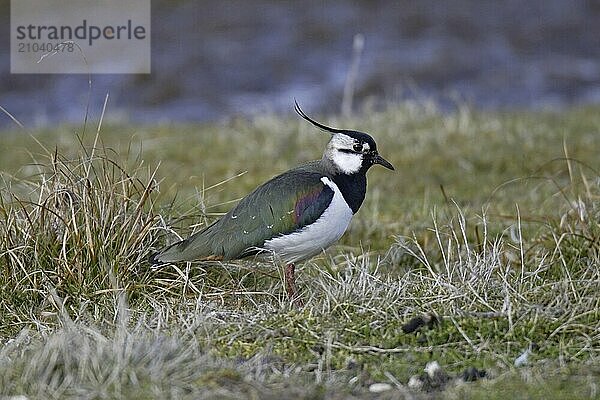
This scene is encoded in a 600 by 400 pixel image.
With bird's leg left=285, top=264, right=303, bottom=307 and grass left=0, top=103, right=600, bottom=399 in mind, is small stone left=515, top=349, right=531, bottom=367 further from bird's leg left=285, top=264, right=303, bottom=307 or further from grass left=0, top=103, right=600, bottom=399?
bird's leg left=285, top=264, right=303, bottom=307

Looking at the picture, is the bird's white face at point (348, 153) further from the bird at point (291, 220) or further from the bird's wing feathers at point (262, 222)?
the bird's wing feathers at point (262, 222)

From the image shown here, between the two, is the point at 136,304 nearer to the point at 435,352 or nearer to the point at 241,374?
the point at 241,374

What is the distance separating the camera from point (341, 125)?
944 cm

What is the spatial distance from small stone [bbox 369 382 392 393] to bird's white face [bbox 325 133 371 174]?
4.60 feet

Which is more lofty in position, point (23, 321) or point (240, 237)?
point (240, 237)

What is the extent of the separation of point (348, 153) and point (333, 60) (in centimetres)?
1089

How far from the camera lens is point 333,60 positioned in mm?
15516

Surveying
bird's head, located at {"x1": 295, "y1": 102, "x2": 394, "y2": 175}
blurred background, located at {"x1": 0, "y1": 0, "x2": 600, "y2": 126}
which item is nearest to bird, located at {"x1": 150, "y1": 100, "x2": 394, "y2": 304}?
bird's head, located at {"x1": 295, "y1": 102, "x2": 394, "y2": 175}

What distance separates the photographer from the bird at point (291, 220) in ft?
15.0

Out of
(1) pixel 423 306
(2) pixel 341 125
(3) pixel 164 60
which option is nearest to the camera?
(1) pixel 423 306

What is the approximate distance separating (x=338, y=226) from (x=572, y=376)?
53.2 inches

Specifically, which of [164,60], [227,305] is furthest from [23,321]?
[164,60]

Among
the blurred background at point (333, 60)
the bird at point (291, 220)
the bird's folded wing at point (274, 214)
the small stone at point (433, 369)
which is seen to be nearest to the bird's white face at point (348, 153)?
the bird at point (291, 220)

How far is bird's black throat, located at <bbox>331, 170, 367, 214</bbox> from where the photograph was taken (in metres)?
4.70
